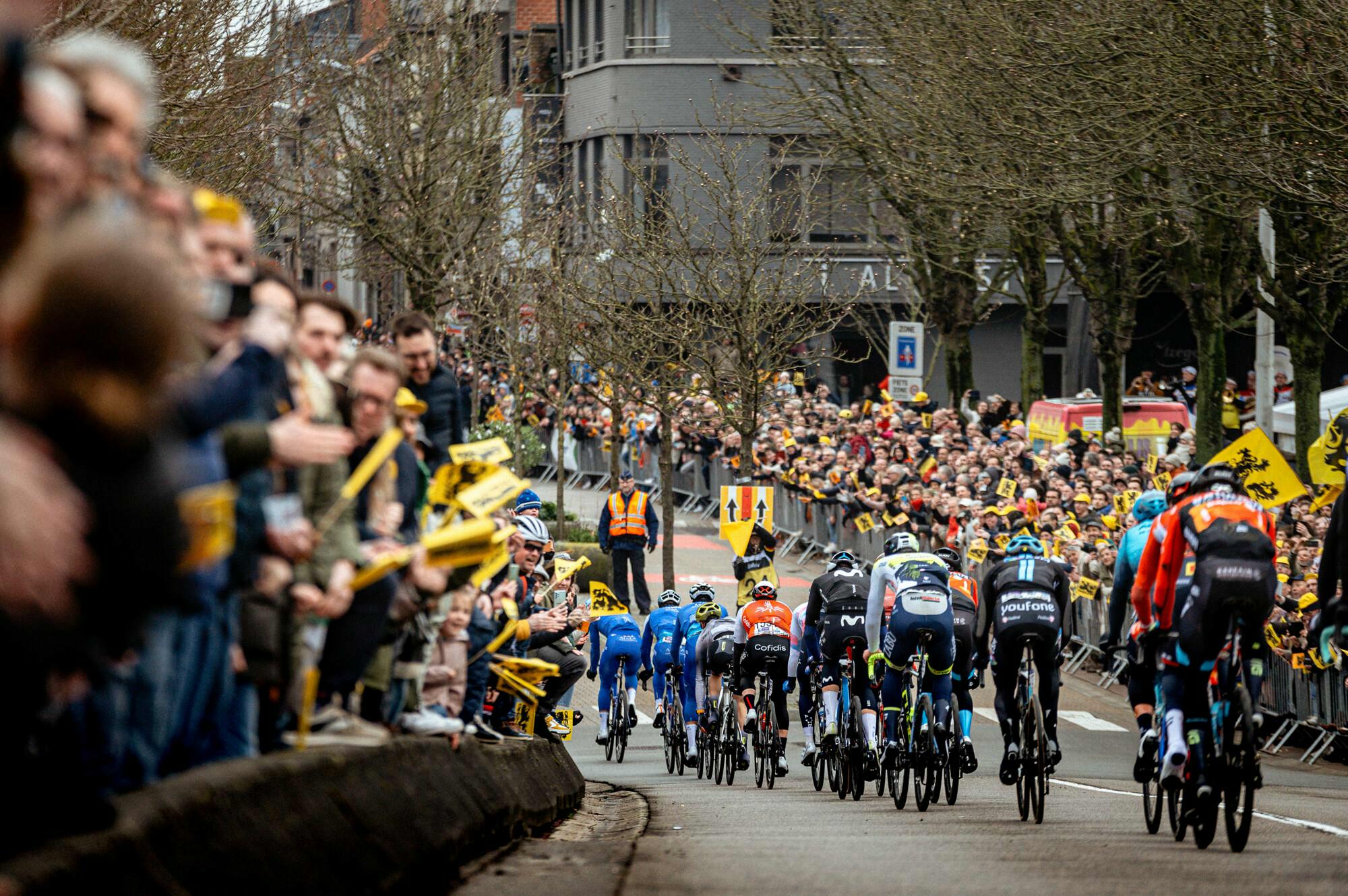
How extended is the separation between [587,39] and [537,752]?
46.2 m

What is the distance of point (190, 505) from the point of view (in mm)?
4383

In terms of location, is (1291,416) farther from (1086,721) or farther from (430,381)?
(430,381)

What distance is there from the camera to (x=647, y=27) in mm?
55812

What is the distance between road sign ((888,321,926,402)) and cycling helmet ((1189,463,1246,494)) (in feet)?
→ 81.6

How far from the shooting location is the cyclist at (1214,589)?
10.5 meters

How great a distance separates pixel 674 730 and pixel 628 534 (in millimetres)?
9785

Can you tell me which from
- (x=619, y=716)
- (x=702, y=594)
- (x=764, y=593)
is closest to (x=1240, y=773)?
(x=764, y=593)

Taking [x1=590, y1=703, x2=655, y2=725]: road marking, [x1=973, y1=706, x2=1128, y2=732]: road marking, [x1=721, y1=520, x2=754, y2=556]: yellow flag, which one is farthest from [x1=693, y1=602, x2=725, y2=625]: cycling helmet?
[x1=590, y1=703, x2=655, y2=725]: road marking

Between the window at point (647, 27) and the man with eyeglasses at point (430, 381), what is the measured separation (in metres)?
46.0

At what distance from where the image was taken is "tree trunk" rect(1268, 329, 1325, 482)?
27.5 m

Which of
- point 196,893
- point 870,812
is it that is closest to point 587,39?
point 870,812

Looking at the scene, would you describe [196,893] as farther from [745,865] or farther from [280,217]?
[280,217]

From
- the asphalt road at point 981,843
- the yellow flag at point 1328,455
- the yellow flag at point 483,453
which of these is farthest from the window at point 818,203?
the yellow flag at point 483,453

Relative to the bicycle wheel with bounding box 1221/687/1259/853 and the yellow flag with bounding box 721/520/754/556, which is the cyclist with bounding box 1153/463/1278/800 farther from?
the yellow flag with bounding box 721/520/754/556
